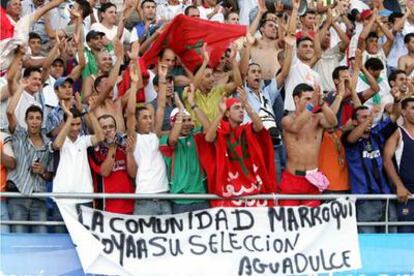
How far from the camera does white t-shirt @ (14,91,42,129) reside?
43.5 ft

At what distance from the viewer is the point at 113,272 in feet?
40.4

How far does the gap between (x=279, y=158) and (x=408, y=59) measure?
364 cm

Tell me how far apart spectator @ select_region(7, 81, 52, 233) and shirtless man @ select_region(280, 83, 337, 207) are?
251 centimetres

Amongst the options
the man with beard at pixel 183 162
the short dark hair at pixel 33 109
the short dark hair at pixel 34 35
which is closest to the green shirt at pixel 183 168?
the man with beard at pixel 183 162

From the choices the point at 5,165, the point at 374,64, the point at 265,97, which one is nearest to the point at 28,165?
the point at 5,165

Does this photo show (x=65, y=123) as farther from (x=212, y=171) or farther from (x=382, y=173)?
(x=382, y=173)

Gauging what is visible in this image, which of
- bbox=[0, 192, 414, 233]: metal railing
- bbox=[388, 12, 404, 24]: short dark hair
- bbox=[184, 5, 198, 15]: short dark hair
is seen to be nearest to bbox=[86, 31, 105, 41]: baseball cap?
bbox=[184, 5, 198, 15]: short dark hair

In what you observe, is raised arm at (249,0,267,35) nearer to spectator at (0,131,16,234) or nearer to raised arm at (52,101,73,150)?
raised arm at (52,101,73,150)

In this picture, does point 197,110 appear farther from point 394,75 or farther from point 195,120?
point 394,75

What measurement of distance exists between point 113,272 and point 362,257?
2.62 metres

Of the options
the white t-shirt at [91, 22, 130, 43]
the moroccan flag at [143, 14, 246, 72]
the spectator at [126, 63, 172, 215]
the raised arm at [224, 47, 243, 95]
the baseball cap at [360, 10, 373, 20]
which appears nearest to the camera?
the spectator at [126, 63, 172, 215]

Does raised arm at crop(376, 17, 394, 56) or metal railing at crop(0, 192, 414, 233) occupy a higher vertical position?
raised arm at crop(376, 17, 394, 56)

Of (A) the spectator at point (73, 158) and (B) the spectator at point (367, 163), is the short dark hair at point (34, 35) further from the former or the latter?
(B) the spectator at point (367, 163)

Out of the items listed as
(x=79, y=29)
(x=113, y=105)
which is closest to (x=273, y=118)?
(x=113, y=105)
